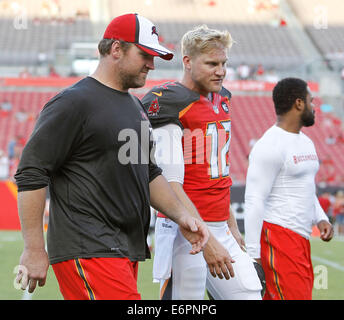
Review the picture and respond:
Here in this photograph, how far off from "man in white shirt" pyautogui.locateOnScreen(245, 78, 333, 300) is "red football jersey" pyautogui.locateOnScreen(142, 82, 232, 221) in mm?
524

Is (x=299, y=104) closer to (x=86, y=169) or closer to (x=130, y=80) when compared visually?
(x=130, y=80)

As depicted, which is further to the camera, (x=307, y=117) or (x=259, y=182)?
(x=307, y=117)

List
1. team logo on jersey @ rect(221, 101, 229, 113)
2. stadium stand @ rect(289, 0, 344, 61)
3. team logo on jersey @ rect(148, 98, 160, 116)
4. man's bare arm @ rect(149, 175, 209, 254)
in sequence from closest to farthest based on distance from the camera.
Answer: man's bare arm @ rect(149, 175, 209, 254), team logo on jersey @ rect(148, 98, 160, 116), team logo on jersey @ rect(221, 101, 229, 113), stadium stand @ rect(289, 0, 344, 61)

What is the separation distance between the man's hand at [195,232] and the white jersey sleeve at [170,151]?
0.44 meters

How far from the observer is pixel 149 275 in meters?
9.05

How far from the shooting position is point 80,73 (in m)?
28.1

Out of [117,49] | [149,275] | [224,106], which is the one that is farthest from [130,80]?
[149,275]

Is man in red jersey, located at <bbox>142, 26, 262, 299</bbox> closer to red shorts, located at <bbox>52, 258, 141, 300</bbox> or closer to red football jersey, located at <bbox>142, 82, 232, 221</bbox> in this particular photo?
red football jersey, located at <bbox>142, 82, 232, 221</bbox>

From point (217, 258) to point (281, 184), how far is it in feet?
4.41

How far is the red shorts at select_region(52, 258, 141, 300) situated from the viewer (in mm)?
2801

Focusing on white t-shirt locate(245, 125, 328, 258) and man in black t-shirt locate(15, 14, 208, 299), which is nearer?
man in black t-shirt locate(15, 14, 208, 299)

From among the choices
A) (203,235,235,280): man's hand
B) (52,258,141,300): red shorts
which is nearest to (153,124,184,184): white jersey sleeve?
(203,235,235,280): man's hand

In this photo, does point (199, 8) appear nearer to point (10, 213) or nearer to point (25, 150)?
point (10, 213)
